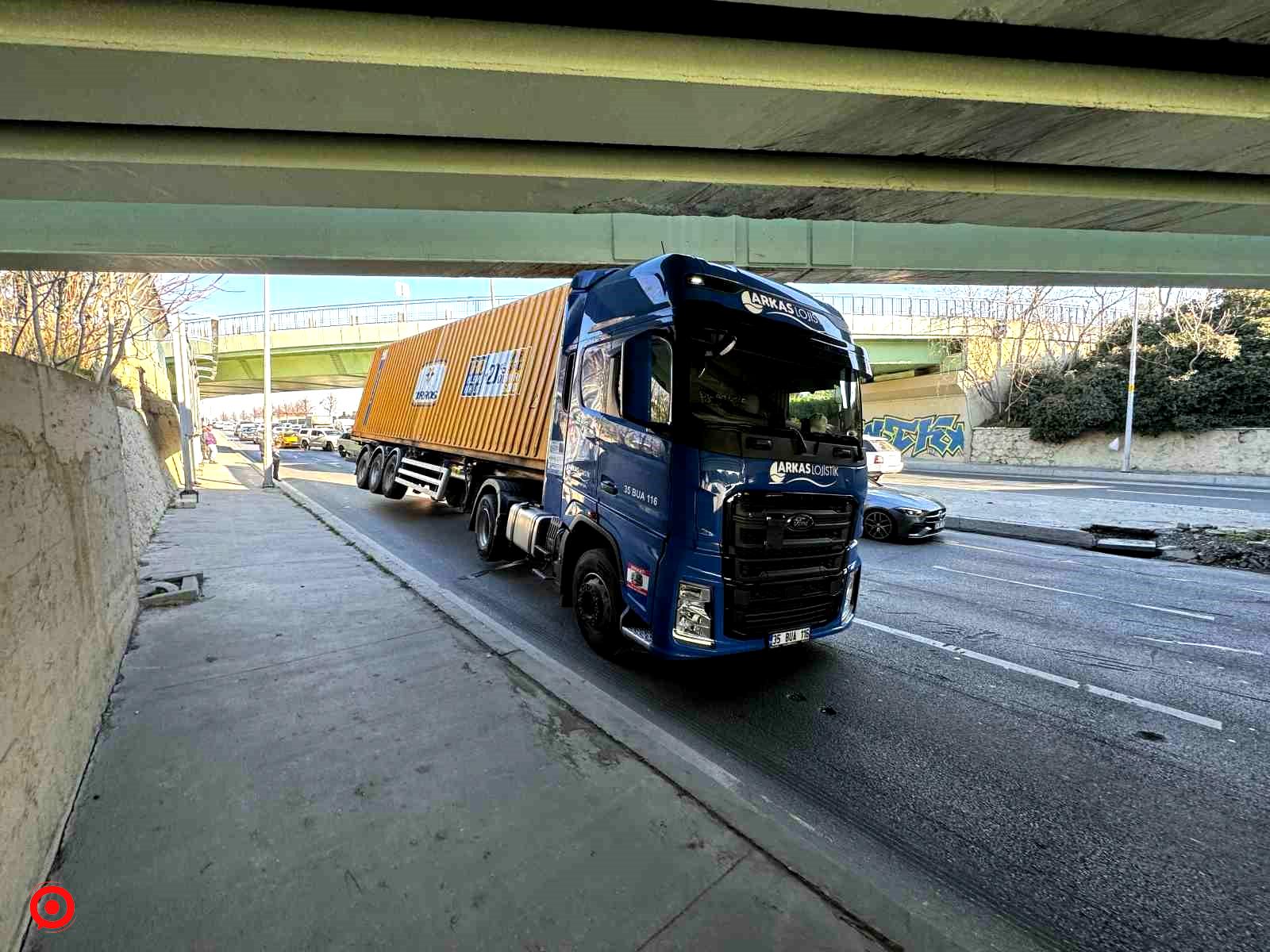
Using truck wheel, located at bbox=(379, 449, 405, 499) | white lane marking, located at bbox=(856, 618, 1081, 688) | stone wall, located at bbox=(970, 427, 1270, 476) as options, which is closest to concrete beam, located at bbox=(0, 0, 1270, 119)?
white lane marking, located at bbox=(856, 618, 1081, 688)

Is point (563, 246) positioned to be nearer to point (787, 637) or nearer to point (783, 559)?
point (783, 559)

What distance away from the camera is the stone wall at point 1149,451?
75.0 ft

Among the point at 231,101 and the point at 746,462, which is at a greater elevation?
the point at 231,101

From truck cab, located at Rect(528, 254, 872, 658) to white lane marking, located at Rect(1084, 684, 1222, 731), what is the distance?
6.37 ft

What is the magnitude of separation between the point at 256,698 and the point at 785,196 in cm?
490

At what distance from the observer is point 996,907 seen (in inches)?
96.0

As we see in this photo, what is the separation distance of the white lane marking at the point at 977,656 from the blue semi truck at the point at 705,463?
1.11 meters

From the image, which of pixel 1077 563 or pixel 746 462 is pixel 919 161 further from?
pixel 1077 563

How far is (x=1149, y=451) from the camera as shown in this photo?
25.9m

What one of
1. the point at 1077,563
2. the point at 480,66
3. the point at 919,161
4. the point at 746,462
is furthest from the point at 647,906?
the point at 1077,563

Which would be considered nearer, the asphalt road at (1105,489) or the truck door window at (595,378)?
the truck door window at (595,378)

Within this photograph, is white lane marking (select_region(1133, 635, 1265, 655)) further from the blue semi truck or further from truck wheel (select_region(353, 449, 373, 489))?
truck wheel (select_region(353, 449, 373, 489))

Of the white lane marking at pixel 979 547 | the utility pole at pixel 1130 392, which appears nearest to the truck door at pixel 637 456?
the white lane marking at pixel 979 547

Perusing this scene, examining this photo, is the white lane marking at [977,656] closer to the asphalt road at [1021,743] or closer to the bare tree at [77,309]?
the asphalt road at [1021,743]
